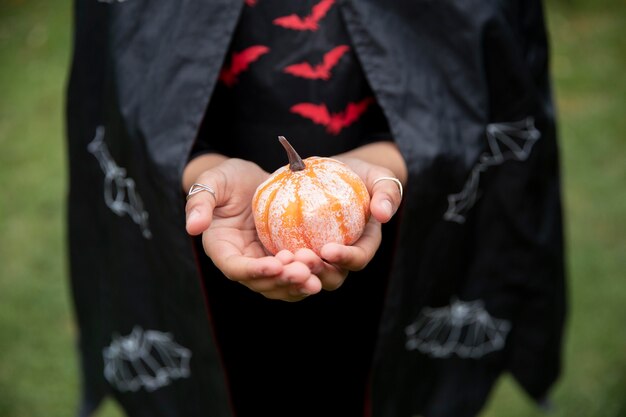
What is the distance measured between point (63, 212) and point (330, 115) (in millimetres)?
2257

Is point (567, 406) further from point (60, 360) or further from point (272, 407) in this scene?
point (60, 360)

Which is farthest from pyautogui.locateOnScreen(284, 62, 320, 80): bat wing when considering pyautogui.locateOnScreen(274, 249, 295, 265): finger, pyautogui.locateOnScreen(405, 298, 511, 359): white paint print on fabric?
pyautogui.locateOnScreen(405, 298, 511, 359): white paint print on fabric

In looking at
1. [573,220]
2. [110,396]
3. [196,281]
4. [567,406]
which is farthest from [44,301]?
[573,220]

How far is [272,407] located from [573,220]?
1.96 meters

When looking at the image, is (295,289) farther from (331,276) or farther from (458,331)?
(458,331)

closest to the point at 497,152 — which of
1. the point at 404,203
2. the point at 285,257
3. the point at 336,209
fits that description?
the point at 404,203

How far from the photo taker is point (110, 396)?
62.3 inches

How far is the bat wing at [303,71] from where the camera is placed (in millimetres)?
1196

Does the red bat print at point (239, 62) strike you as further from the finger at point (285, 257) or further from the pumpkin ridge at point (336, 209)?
the finger at point (285, 257)

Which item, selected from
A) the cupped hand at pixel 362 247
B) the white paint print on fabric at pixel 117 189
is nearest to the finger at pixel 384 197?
the cupped hand at pixel 362 247

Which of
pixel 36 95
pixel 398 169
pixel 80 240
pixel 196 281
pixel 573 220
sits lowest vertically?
pixel 573 220

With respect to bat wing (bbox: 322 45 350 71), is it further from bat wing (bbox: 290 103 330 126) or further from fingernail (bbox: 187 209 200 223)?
fingernail (bbox: 187 209 200 223)

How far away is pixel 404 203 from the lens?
1.18m

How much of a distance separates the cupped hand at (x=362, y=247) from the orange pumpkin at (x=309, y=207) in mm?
26
